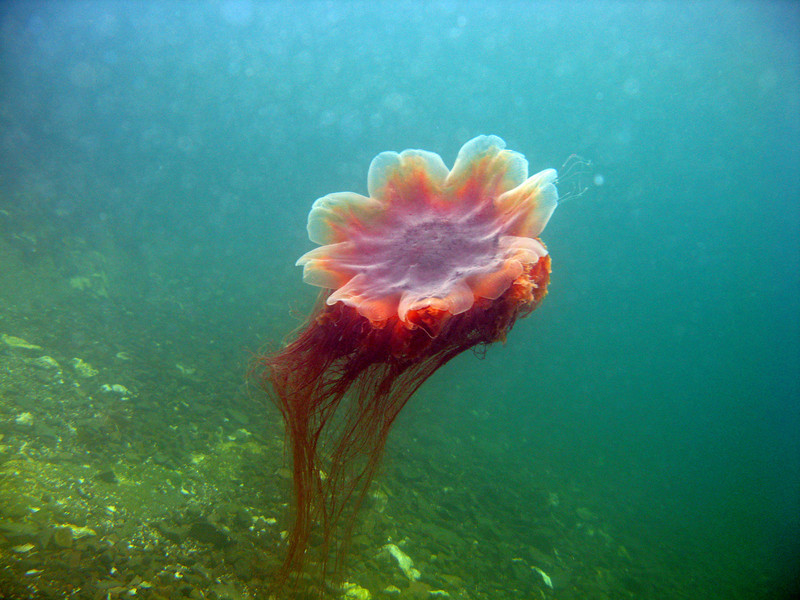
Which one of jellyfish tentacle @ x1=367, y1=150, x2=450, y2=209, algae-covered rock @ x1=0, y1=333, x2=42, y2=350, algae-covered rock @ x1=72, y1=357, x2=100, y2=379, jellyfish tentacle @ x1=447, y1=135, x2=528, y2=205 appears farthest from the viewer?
algae-covered rock @ x1=0, y1=333, x2=42, y2=350

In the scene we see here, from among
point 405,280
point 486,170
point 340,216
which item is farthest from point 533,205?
point 340,216

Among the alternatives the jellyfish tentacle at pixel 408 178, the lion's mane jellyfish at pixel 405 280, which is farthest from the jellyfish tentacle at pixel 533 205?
the jellyfish tentacle at pixel 408 178

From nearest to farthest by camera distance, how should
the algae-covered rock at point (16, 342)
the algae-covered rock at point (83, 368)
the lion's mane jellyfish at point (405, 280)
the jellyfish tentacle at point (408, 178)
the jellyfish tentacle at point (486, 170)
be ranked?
1. the lion's mane jellyfish at point (405, 280)
2. the jellyfish tentacle at point (486, 170)
3. the jellyfish tentacle at point (408, 178)
4. the algae-covered rock at point (83, 368)
5. the algae-covered rock at point (16, 342)

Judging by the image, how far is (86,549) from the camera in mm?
2855

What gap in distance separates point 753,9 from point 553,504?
36.7 metres

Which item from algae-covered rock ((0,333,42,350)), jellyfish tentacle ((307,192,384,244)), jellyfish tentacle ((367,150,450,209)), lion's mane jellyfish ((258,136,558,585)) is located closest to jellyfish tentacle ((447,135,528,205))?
lion's mane jellyfish ((258,136,558,585))

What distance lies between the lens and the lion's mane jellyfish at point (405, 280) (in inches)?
83.6

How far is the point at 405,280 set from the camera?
2355mm

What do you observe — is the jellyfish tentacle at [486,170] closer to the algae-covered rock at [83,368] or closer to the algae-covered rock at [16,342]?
the algae-covered rock at [83,368]

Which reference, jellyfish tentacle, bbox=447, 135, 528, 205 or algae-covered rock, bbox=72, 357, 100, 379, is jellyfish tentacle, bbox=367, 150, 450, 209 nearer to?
jellyfish tentacle, bbox=447, 135, 528, 205

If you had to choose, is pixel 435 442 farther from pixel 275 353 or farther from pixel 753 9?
pixel 753 9

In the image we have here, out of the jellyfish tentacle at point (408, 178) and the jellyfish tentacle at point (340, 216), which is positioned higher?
the jellyfish tentacle at point (408, 178)

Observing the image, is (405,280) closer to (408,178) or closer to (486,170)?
(408,178)

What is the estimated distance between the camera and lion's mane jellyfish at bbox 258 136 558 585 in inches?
83.6
